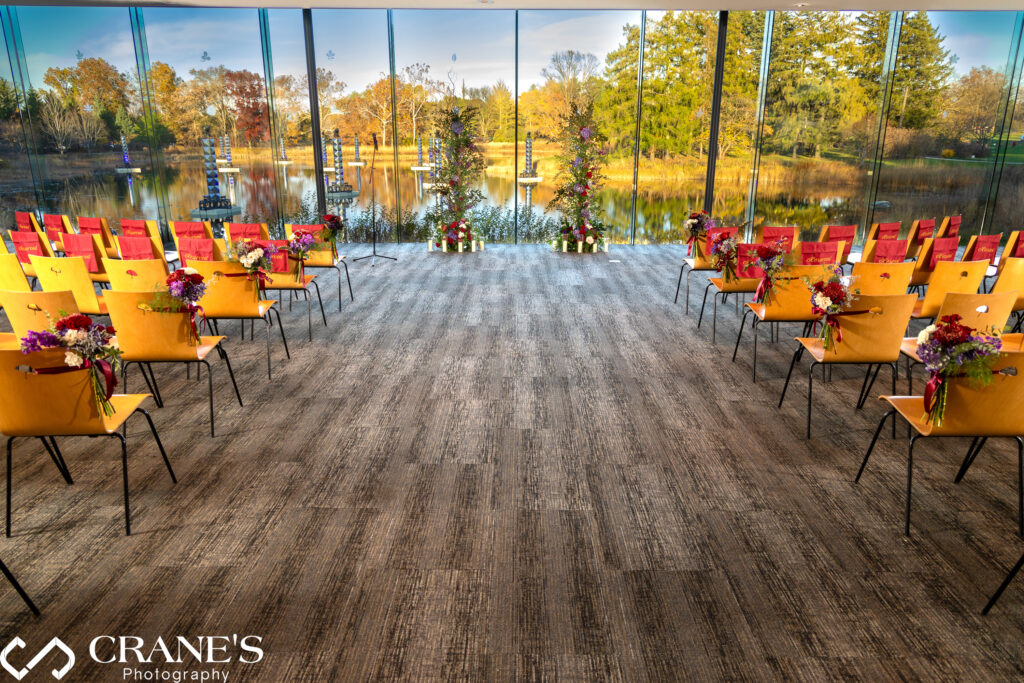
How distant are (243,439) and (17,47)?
410 inches

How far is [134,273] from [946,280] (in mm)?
6799

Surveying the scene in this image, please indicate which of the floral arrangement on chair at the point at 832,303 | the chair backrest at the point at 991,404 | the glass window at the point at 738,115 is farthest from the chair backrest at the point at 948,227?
the chair backrest at the point at 991,404

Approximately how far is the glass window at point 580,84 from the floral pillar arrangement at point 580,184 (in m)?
0.28

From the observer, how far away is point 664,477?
4.02 meters

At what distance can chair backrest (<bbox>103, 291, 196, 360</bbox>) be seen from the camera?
430 centimetres

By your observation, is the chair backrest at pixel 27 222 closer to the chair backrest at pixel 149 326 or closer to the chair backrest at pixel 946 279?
the chair backrest at pixel 149 326

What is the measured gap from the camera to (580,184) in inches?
460

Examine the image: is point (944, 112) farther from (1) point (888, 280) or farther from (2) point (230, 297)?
(2) point (230, 297)

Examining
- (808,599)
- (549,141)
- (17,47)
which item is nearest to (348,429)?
(808,599)

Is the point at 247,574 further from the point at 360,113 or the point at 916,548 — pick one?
the point at 360,113

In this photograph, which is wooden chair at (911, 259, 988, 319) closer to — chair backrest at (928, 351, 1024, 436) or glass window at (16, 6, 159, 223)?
chair backrest at (928, 351, 1024, 436)

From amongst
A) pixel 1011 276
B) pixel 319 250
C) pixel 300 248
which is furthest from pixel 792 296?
pixel 319 250

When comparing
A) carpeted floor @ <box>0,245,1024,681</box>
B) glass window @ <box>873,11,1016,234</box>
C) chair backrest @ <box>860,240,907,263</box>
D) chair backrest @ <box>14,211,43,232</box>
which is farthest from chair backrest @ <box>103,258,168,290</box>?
glass window @ <box>873,11,1016,234</box>

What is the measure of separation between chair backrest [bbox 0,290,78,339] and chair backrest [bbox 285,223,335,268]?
2.78 m
